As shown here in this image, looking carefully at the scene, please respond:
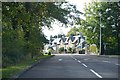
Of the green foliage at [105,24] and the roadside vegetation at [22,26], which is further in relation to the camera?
the green foliage at [105,24]

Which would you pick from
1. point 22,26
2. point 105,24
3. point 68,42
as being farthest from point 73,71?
point 68,42

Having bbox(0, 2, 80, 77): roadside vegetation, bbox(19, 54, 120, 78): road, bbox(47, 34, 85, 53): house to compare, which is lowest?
bbox(19, 54, 120, 78): road

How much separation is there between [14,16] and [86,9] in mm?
71802

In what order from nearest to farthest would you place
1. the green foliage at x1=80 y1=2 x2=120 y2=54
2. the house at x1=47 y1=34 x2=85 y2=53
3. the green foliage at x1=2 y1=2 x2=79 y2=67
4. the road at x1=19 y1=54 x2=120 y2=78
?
the green foliage at x1=2 y1=2 x2=79 y2=67, the road at x1=19 y1=54 x2=120 y2=78, the green foliage at x1=80 y1=2 x2=120 y2=54, the house at x1=47 y1=34 x2=85 y2=53

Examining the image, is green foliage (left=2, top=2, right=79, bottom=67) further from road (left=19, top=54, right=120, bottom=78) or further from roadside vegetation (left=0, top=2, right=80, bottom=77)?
road (left=19, top=54, right=120, bottom=78)

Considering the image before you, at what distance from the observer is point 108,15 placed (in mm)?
80125

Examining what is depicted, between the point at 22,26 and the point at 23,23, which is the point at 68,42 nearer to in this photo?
the point at 22,26

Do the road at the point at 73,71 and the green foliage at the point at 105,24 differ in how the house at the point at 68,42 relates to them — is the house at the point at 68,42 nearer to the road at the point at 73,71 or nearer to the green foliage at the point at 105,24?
the green foliage at the point at 105,24

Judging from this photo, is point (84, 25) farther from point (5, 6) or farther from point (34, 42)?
point (5, 6)

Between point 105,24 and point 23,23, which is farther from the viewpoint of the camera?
point 105,24

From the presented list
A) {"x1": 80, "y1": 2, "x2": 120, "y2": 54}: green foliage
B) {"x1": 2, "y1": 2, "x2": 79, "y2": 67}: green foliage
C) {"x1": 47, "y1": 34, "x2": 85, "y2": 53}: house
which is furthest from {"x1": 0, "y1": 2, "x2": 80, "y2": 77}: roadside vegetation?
{"x1": 47, "y1": 34, "x2": 85, "y2": 53}: house

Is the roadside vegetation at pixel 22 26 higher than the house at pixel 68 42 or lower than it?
lower

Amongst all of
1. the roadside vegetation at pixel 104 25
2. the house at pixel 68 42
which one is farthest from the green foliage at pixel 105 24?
the house at pixel 68 42

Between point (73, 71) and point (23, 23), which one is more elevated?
point (23, 23)
